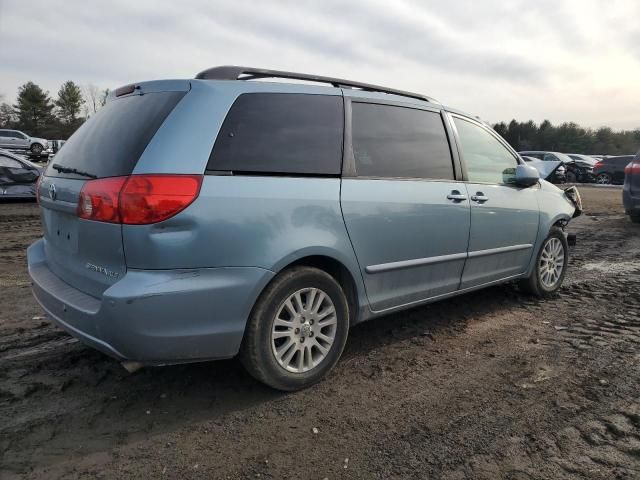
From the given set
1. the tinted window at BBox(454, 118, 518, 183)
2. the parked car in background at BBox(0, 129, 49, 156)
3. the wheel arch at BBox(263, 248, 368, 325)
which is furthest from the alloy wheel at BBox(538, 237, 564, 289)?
the parked car in background at BBox(0, 129, 49, 156)

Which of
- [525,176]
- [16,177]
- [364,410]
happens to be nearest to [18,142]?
[16,177]

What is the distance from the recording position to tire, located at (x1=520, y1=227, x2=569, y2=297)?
5.04m

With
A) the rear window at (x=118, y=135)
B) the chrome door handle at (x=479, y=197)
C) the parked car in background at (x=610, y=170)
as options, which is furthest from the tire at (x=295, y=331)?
the parked car in background at (x=610, y=170)

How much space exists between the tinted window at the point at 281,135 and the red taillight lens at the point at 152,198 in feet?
0.76

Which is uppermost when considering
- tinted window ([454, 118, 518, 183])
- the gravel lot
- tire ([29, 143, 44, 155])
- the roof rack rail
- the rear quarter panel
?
the roof rack rail

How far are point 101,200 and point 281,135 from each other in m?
1.06

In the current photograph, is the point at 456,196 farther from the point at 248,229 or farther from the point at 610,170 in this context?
the point at 610,170

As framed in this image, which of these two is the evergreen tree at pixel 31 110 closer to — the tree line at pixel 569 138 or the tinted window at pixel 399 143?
the tree line at pixel 569 138

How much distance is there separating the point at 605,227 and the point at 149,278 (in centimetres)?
1064

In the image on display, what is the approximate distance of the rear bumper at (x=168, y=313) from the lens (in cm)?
249

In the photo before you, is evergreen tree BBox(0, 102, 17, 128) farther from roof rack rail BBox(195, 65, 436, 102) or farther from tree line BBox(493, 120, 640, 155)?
roof rack rail BBox(195, 65, 436, 102)

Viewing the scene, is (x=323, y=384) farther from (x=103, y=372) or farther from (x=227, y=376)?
(x=103, y=372)

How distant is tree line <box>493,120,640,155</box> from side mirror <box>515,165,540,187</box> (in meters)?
63.8

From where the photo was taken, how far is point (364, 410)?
2883mm
